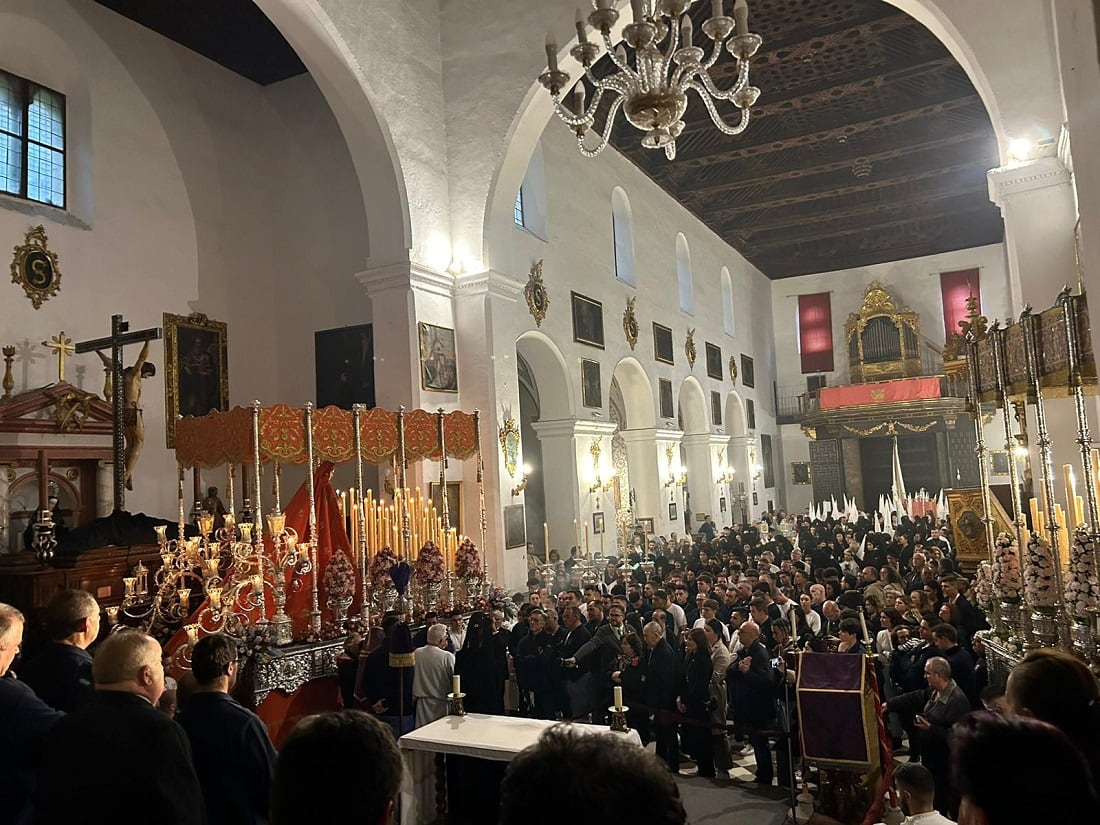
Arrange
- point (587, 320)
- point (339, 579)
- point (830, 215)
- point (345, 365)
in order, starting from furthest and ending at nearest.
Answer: point (830, 215) → point (587, 320) → point (345, 365) → point (339, 579)

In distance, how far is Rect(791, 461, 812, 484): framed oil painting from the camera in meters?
31.2

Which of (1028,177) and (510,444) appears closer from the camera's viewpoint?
(1028,177)

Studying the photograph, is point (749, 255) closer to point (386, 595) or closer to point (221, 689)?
point (386, 595)

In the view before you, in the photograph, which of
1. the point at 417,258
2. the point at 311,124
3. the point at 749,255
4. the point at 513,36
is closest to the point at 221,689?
the point at 417,258

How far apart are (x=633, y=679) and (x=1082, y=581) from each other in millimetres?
3472

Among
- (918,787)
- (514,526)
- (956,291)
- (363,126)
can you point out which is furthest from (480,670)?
(956,291)

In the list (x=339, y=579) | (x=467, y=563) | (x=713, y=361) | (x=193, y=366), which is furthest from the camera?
(x=713, y=361)

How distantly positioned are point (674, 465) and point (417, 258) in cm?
1142


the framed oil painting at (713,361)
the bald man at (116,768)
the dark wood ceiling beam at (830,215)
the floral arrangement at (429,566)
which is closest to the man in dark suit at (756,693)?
the floral arrangement at (429,566)

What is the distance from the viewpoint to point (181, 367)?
11344 millimetres

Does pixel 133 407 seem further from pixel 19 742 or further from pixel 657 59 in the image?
pixel 19 742

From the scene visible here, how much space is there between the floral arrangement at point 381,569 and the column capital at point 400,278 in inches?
156

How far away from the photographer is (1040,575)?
18.1ft

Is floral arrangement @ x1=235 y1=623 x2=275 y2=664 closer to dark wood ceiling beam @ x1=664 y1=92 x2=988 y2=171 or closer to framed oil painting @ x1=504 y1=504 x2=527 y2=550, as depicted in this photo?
framed oil painting @ x1=504 y1=504 x2=527 y2=550
